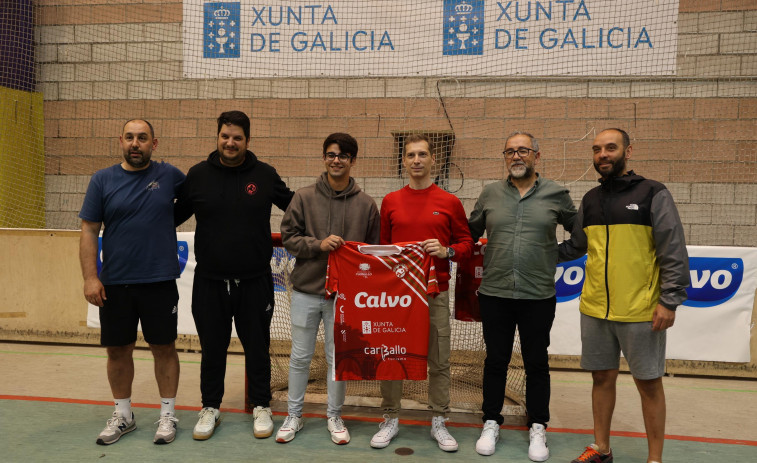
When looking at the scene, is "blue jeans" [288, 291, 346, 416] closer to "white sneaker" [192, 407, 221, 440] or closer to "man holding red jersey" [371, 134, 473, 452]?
"man holding red jersey" [371, 134, 473, 452]

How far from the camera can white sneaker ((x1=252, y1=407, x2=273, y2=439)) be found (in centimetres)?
340

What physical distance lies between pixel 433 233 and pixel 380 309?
0.55 m

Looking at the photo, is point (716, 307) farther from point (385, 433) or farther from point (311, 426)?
point (311, 426)

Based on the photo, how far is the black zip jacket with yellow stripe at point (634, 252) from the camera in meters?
2.78

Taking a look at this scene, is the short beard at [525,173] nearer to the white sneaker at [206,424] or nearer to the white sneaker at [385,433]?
the white sneaker at [385,433]

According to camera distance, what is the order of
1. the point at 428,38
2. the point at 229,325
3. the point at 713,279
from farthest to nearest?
1. the point at 428,38
2. the point at 713,279
3. the point at 229,325

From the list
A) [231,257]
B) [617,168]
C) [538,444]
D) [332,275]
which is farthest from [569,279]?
[231,257]

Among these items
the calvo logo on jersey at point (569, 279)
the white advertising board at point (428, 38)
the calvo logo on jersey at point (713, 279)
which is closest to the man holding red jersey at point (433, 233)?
the calvo logo on jersey at point (569, 279)

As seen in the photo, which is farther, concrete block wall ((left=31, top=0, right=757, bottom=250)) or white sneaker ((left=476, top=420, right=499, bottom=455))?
concrete block wall ((left=31, top=0, right=757, bottom=250))

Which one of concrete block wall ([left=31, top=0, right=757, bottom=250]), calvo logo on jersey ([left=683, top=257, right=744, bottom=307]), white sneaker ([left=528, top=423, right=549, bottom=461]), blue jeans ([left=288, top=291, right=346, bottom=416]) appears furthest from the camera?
concrete block wall ([left=31, top=0, right=757, bottom=250])

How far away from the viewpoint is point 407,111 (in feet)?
20.4

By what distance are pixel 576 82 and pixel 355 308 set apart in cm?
404

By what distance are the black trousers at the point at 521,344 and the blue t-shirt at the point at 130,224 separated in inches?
76.1

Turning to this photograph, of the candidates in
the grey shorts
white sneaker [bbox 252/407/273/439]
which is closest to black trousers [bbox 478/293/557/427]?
the grey shorts
